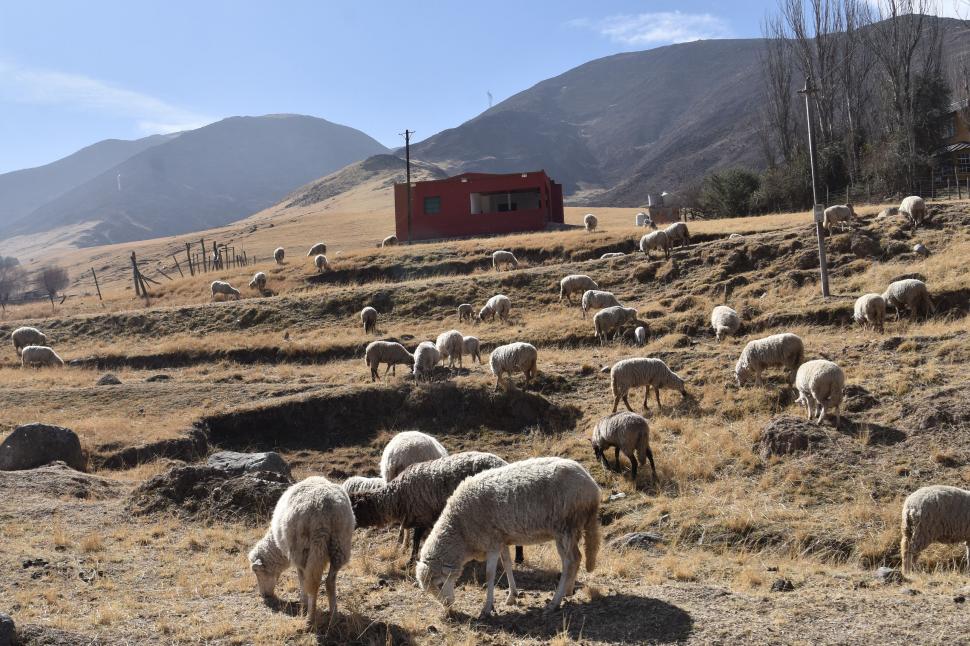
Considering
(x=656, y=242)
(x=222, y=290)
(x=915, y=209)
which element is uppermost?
(x=915, y=209)

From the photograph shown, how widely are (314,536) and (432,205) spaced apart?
154 feet

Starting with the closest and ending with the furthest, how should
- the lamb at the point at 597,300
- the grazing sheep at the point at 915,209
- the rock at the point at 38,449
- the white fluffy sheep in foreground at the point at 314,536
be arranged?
the white fluffy sheep in foreground at the point at 314,536, the rock at the point at 38,449, the lamb at the point at 597,300, the grazing sheep at the point at 915,209

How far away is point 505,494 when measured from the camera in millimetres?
8234

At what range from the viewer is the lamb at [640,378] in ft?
59.6

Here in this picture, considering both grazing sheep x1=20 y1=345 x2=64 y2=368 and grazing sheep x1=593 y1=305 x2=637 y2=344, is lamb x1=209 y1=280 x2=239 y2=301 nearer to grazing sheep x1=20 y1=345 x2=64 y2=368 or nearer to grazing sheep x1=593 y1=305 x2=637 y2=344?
grazing sheep x1=20 y1=345 x2=64 y2=368

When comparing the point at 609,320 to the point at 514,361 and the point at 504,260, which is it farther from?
the point at 504,260

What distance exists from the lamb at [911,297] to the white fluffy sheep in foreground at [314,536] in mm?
18514

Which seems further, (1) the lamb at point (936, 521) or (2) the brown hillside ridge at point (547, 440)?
(1) the lamb at point (936, 521)

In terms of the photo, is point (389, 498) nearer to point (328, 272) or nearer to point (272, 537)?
point (272, 537)

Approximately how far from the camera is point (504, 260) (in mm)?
36781

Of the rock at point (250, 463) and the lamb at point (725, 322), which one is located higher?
the lamb at point (725, 322)

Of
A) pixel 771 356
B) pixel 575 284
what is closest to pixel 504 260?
pixel 575 284

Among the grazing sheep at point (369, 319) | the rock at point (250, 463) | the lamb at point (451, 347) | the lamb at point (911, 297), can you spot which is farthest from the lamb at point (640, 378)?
the grazing sheep at point (369, 319)

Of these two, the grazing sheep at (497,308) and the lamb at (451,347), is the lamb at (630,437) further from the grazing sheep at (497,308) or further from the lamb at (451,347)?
the grazing sheep at (497,308)
